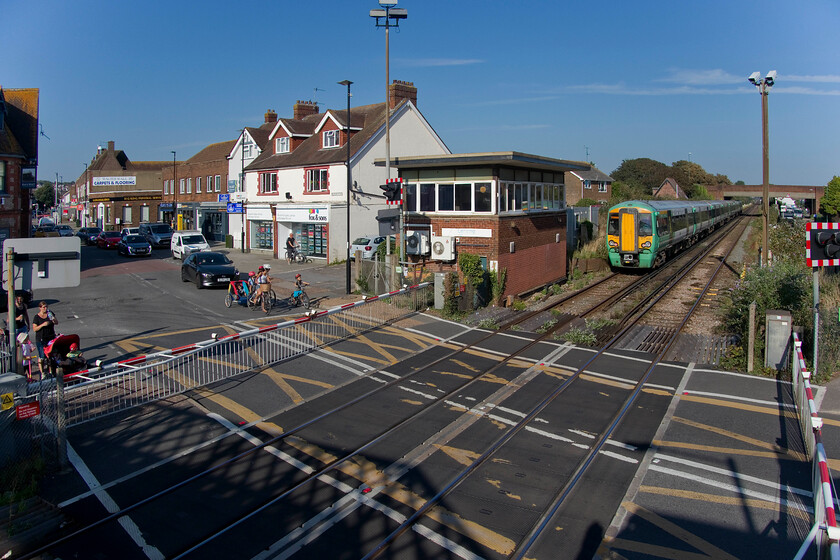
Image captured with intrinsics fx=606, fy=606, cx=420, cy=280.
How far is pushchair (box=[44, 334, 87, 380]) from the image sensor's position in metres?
10.8

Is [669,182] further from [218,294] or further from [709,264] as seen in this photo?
[218,294]

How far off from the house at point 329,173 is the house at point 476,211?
11319 millimetres

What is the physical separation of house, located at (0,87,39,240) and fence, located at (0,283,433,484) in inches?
851

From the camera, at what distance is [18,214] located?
29375mm

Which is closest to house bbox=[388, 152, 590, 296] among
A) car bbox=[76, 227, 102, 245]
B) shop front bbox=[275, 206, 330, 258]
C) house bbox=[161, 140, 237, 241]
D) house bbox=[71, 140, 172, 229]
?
shop front bbox=[275, 206, 330, 258]

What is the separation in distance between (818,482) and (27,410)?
8957 millimetres

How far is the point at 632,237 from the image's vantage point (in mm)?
26312

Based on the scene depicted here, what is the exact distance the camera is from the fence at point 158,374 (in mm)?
7594

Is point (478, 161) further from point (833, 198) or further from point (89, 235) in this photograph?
point (833, 198)

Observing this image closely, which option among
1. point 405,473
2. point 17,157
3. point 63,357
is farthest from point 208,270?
point 405,473

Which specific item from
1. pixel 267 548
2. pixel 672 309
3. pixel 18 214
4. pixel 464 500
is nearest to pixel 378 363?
pixel 464 500

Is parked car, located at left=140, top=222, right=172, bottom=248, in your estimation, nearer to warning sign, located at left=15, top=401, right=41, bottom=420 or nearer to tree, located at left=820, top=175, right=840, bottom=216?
warning sign, located at left=15, top=401, right=41, bottom=420

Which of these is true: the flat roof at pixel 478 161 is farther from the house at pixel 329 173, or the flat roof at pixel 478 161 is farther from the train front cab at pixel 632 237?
the house at pixel 329 173

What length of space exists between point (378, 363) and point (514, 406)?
3.52m
